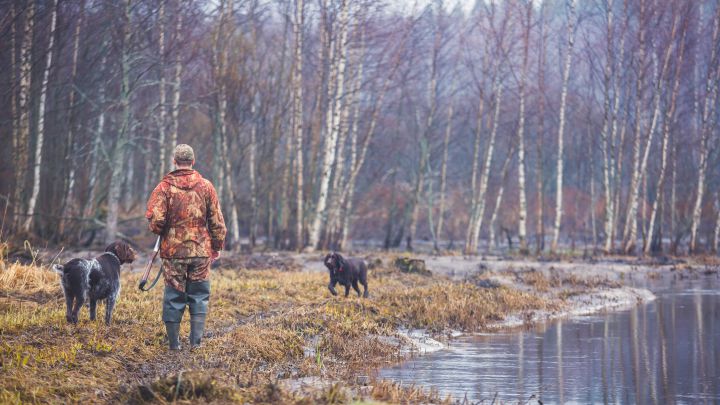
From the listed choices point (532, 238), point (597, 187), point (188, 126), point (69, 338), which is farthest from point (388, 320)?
point (597, 187)

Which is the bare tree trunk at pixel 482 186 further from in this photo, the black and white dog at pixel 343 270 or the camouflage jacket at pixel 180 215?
the camouflage jacket at pixel 180 215

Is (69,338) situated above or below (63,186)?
below

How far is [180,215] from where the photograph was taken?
28.5 ft

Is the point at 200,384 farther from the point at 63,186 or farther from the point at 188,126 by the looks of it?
the point at 188,126

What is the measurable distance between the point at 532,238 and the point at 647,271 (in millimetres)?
23288

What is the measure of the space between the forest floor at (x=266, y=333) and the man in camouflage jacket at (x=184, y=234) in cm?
52

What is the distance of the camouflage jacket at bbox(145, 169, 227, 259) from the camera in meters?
8.64

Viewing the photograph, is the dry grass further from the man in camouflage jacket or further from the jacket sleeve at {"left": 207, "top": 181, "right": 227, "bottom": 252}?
the jacket sleeve at {"left": 207, "top": 181, "right": 227, "bottom": 252}

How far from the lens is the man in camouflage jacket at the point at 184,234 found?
8672 millimetres

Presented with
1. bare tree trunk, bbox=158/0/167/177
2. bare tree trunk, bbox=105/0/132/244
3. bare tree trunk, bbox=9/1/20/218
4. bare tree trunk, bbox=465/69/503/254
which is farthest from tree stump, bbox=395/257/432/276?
bare tree trunk, bbox=465/69/503/254

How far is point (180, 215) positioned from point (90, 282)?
5.98 ft

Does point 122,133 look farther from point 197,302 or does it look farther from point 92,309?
point 197,302

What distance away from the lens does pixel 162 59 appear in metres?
24.2

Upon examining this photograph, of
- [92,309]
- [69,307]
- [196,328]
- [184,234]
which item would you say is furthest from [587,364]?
[69,307]
